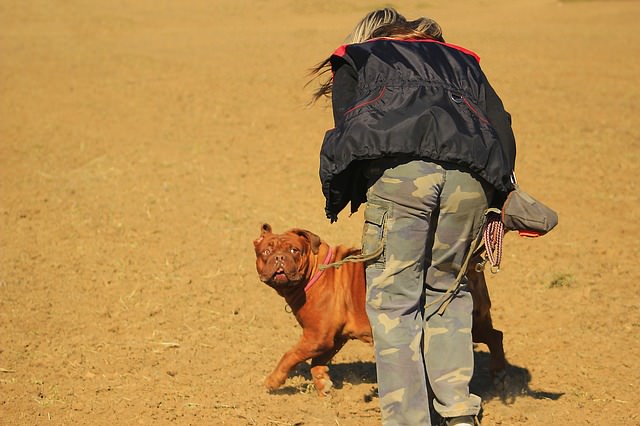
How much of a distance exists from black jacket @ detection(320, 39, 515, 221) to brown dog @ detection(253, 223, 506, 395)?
2.80 ft

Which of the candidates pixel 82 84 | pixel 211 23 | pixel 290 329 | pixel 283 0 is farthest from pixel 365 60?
pixel 283 0

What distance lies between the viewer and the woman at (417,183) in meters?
3.99

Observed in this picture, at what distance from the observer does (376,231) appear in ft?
13.8

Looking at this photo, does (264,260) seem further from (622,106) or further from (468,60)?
(622,106)

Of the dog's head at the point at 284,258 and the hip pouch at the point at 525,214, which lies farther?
the dog's head at the point at 284,258

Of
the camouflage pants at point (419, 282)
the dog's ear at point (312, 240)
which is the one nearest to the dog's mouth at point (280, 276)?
the dog's ear at point (312, 240)

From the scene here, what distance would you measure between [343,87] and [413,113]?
1.35 ft

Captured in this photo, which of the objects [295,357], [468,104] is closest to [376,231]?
[468,104]

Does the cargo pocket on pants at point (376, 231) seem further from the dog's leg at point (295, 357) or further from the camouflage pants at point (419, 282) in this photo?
the dog's leg at point (295, 357)

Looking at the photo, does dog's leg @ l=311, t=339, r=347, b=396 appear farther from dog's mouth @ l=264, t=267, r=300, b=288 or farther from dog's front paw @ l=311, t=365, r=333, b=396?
dog's mouth @ l=264, t=267, r=300, b=288

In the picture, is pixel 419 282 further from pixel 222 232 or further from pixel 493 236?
pixel 222 232

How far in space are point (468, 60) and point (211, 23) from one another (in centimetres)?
1746

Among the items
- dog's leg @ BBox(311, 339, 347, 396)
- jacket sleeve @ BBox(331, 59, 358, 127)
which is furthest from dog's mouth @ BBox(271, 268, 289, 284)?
jacket sleeve @ BBox(331, 59, 358, 127)

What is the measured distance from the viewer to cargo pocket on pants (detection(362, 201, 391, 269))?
416 centimetres
